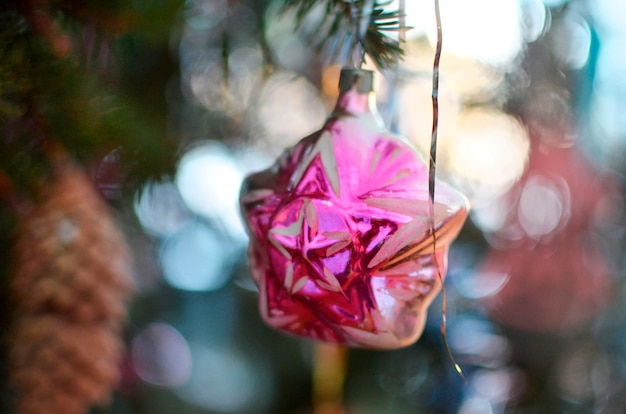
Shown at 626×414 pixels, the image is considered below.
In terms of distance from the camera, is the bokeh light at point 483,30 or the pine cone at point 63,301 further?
the bokeh light at point 483,30

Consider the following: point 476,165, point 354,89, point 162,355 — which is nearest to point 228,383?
point 162,355

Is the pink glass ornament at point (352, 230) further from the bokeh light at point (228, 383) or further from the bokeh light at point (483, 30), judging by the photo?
the bokeh light at point (228, 383)

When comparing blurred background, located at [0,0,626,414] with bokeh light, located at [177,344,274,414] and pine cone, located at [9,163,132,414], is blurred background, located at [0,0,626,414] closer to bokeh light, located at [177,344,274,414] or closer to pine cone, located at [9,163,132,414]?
pine cone, located at [9,163,132,414]

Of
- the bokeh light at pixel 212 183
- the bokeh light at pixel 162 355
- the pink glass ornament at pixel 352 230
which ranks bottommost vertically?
the bokeh light at pixel 162 355

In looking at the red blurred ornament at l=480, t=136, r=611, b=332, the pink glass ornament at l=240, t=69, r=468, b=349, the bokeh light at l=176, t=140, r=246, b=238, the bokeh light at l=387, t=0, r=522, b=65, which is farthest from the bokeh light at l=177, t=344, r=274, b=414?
the pink glass ornament at l=240, t=69, r=468, b=349

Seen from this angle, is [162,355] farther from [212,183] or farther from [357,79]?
[357,79]

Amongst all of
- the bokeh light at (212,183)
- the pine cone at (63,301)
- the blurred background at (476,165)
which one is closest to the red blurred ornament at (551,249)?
the blurred background at (476,165)

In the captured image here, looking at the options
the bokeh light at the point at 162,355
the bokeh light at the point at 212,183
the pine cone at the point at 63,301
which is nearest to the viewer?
the pine cone at the point at 63,301

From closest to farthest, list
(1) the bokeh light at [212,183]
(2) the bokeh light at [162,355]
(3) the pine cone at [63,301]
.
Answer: (3) the pine cone at [63,301] < (1) the bokeh light at [212,183] < (2) the bokeh light at [162,355]
